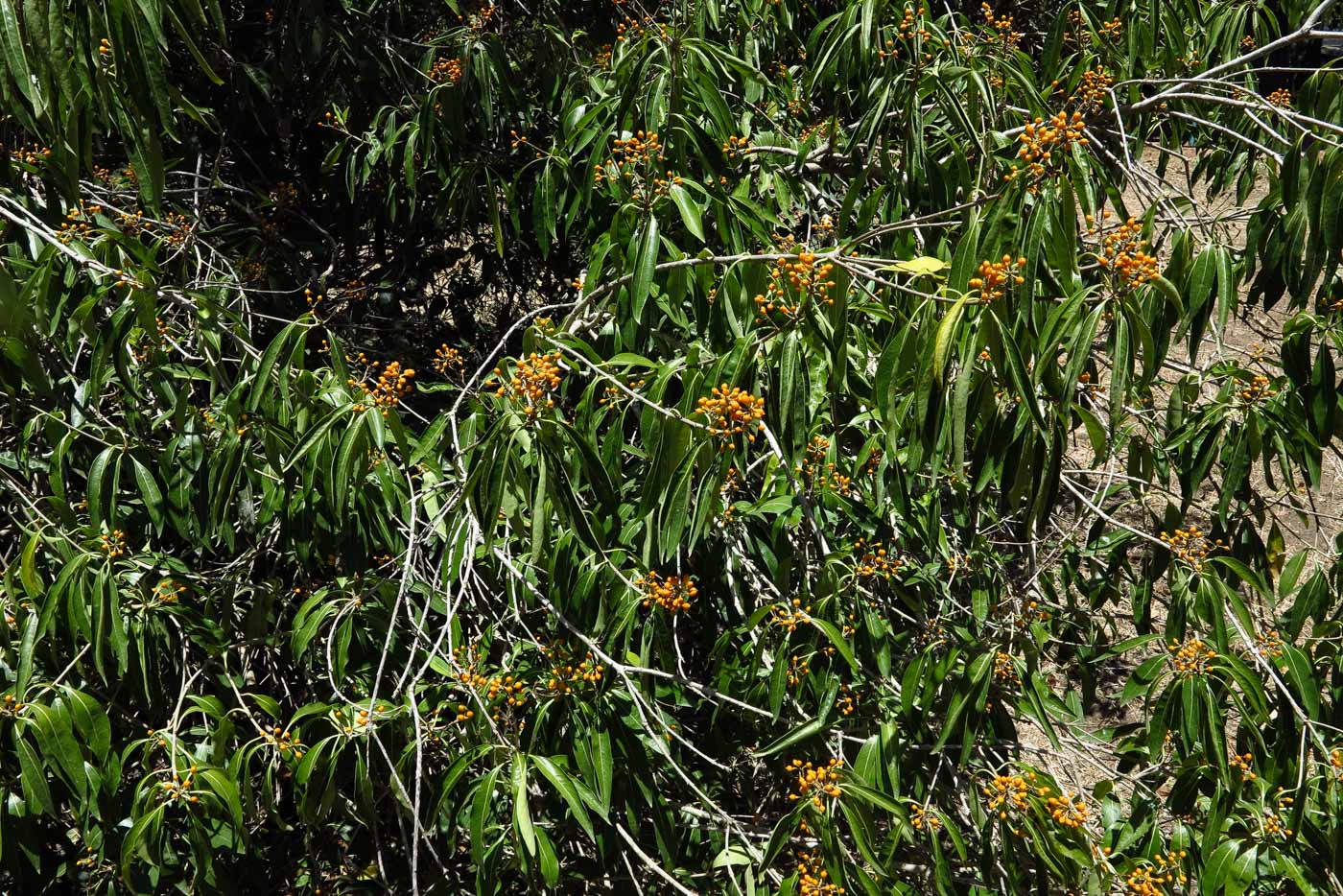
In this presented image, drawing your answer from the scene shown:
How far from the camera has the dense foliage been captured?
1.87m

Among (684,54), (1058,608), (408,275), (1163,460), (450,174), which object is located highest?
(684,54)

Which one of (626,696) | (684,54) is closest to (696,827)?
(626,696)

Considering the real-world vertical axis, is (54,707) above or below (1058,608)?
above

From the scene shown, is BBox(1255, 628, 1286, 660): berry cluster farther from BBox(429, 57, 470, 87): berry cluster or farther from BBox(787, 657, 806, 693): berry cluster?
BBox(429, 57, 470, 87): berry cluster

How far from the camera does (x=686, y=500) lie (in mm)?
1871

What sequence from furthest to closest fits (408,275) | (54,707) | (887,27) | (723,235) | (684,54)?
1. (408,275)
2. (887,27)
3. (684,54)
4. (723,235)
5. (54,707)

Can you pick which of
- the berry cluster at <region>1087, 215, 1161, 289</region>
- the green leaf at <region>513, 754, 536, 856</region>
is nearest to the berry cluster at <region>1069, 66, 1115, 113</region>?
the berry cluster at <region>1087, 215, 1161, 289</region>

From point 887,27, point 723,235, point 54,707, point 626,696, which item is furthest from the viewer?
point 887,27

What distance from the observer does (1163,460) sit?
3.02m

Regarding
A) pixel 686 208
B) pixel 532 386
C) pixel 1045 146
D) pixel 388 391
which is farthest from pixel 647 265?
pixel 1045 146

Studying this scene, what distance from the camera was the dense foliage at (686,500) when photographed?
187cm

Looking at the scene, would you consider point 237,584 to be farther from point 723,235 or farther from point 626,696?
point 723,235

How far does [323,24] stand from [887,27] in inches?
62.6

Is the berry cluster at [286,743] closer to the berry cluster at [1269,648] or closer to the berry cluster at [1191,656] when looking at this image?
the berry cluster at [1191,656]
